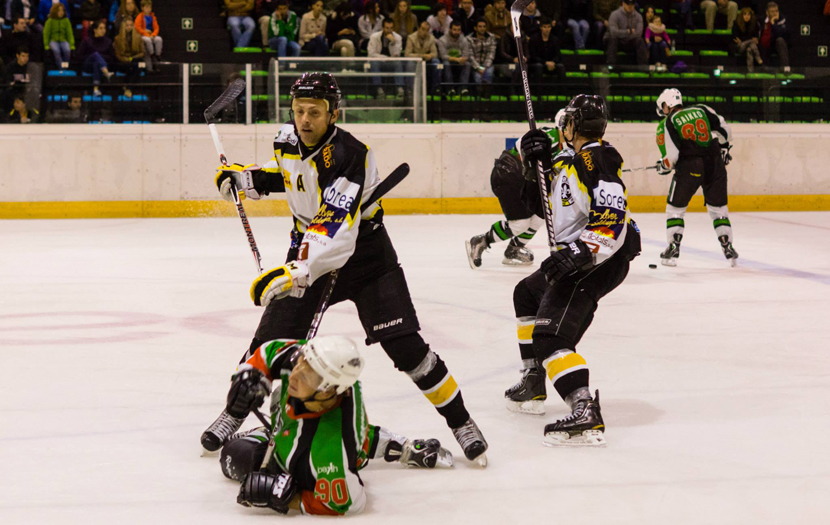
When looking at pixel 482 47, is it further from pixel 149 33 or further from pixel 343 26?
pixel 149 33

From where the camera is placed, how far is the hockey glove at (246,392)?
2.58 metres

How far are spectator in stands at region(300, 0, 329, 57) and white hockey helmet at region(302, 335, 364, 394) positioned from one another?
31.5ft

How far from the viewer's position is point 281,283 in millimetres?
2771

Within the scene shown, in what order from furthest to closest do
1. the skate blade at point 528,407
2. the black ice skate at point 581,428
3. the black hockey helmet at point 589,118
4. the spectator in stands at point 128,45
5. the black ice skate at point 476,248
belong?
→ 1. the spectator in stands at point 128,45
2. the black ice skate at point 476,248
3. the skate blade at point 528,407
4. the black hockey helmet at point 589,118
5. the black ice skate at point 581,428

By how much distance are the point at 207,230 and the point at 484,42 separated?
4.23 meters

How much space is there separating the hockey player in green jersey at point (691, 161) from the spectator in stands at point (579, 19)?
5.62m

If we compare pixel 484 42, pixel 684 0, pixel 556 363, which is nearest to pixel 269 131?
pixel 484 42

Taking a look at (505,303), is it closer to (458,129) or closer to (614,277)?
(614,277)

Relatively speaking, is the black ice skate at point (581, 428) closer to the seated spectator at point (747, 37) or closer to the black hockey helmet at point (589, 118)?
the black hockey helmet at point (589, 118)

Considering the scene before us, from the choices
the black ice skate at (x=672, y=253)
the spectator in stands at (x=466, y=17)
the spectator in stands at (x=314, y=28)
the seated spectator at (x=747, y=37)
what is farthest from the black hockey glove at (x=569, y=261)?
the seated spectator at (x=747, y=37)

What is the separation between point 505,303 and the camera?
615cm

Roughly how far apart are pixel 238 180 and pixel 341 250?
72 centimetres

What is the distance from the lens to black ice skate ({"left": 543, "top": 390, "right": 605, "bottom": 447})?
329 centimetres

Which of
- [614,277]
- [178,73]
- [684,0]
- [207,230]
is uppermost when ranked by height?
[684,0]
